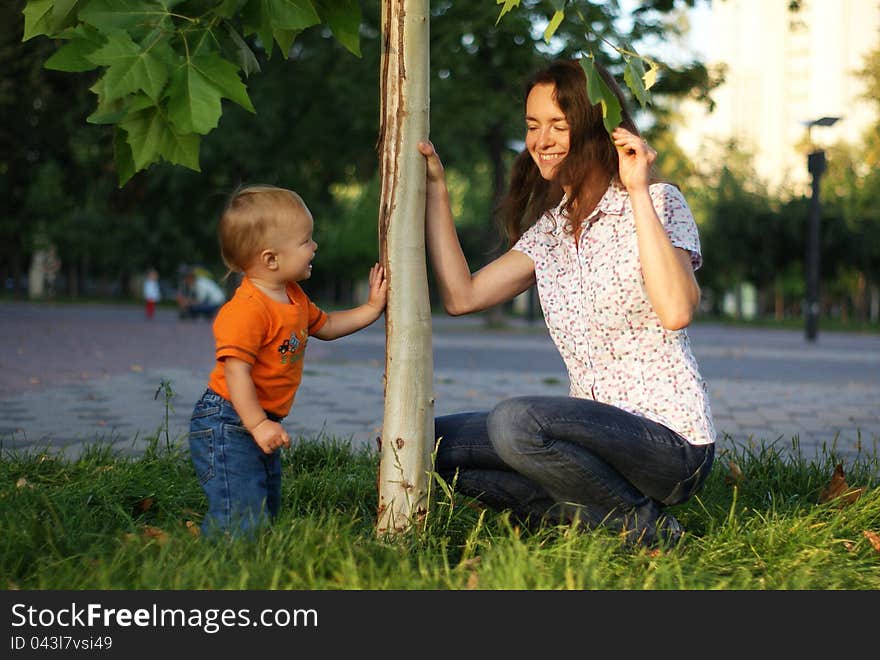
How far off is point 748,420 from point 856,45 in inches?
3037

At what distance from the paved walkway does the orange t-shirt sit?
1.27 metres

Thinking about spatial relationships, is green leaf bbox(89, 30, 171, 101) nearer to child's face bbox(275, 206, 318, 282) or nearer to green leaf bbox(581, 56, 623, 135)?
child's face bbox(275, 206, 318, 282)

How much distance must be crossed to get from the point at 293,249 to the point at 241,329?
0.31m

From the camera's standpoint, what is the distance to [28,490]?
343cm

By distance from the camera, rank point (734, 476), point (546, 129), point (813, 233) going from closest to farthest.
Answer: point (546, 129) → point (734, 476) → point (813, 233)

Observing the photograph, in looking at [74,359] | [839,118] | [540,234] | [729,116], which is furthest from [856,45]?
[540,234]

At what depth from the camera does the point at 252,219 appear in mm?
3123

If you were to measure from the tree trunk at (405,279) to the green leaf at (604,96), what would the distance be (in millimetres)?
604

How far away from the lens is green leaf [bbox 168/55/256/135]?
8.29ft

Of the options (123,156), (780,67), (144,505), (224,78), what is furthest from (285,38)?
(780,67)

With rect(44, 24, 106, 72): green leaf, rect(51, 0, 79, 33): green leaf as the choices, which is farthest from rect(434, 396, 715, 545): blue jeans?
rect(51, 0, 79, 33): green leaf

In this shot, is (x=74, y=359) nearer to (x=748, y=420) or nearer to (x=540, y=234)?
(x=748, y=420)

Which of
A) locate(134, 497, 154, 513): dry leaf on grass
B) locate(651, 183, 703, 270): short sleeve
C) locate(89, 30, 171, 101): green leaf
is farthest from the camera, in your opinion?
locate(134, 497, 154, 513): dry leaf on grass

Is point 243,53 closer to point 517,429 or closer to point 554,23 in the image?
point 554,23
